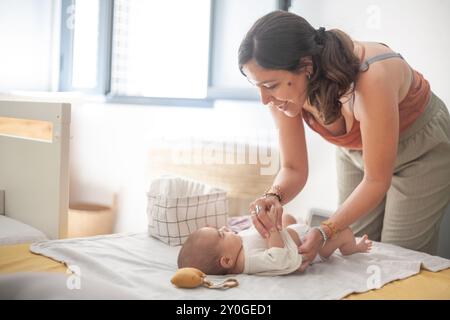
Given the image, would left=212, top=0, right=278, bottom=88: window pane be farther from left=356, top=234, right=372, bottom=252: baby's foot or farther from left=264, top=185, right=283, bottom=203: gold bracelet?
left=356, top=234, right=372, bottom=252: baby's foot

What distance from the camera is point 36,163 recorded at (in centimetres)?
145

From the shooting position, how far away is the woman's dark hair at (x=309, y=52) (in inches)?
39.4

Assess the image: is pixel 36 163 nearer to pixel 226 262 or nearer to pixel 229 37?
pixel 226 262

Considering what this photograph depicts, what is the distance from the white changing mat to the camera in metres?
0.95

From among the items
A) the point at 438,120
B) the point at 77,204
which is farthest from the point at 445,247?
the point at 77,204

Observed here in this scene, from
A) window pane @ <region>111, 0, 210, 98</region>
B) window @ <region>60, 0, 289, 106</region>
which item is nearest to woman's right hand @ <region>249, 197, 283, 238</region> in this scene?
window @ <region>60, 0, 289, 106</region>

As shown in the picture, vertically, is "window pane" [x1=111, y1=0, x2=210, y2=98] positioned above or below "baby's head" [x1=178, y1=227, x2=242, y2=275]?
above

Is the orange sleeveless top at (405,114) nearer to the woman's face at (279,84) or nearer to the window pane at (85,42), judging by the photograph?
the woman's face at (279,84)

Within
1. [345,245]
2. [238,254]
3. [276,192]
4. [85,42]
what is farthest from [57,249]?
[85,42]

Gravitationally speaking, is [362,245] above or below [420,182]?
below

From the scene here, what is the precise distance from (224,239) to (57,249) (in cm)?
39

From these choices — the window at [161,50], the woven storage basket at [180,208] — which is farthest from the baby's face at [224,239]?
the window at [161,50]
